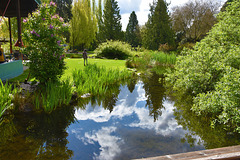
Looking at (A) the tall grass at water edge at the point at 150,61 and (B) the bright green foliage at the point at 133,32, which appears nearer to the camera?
Answer: (A) the tall grass at water edge at the point at 150,61

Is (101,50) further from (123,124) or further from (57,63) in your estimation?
(123,124)

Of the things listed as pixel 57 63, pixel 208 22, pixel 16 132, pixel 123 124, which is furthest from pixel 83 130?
pixel 208 22

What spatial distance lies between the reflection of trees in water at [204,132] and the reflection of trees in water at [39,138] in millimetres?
2773

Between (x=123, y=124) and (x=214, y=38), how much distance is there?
18.1 ft

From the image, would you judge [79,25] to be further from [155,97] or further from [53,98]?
[53,98]

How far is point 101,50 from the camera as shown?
22.3 m

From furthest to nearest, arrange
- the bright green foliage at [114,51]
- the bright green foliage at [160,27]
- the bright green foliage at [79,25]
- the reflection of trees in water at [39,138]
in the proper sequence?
the bright green foliage at [79,25] → the bright green foliage at [160,27] → the bright green foliage at [114,51] → the reflection of trees in water at [39,138]

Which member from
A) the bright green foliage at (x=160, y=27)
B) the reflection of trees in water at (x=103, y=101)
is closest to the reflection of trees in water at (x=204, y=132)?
the reflection of trees in water at (x=103, y=101)

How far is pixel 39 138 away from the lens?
3834 millimetres

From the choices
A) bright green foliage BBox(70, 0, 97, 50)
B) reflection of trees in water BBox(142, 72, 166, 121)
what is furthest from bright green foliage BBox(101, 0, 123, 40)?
reflection of trees in water BBox(142, 72, 166, 121)

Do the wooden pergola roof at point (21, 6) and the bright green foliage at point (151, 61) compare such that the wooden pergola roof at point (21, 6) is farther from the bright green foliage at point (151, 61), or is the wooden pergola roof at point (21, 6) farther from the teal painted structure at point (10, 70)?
the bright green foliage at point (151, 61)

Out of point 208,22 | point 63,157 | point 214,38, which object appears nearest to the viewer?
point 63,157

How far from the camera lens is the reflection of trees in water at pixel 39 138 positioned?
326 cm

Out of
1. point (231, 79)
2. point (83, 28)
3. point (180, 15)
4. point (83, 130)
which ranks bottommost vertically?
point (83, 130)
